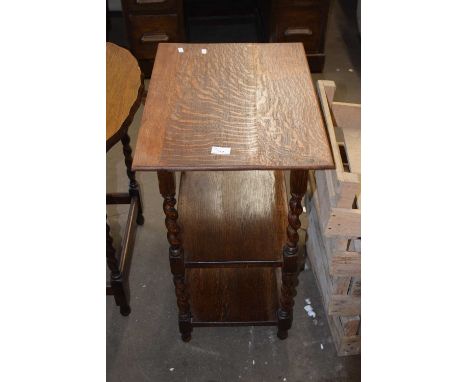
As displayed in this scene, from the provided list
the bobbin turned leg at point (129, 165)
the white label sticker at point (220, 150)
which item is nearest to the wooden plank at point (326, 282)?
the white label sticker at point (220, 150)

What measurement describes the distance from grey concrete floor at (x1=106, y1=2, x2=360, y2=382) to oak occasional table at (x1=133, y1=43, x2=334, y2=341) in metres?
0.10

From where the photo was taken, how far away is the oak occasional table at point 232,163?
1172mm

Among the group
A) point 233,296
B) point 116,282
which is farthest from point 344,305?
point 116,282

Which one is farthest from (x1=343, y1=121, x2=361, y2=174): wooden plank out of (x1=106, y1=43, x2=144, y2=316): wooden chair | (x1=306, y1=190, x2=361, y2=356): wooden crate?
(x1=106, y1=43, x2=144, y2=316): wooden chair

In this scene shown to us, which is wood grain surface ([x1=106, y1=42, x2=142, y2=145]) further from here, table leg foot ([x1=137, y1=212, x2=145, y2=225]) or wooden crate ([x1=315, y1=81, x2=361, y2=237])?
table leg foot ([x1=137, y1=212, x2=145, y2=225])

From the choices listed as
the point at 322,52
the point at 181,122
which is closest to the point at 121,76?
the point at 181,122

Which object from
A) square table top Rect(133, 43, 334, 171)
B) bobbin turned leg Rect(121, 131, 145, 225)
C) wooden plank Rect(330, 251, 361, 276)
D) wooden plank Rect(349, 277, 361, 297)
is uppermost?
square table top Rect(133, 43, 334, 171)

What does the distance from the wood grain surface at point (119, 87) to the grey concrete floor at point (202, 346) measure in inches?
35.6

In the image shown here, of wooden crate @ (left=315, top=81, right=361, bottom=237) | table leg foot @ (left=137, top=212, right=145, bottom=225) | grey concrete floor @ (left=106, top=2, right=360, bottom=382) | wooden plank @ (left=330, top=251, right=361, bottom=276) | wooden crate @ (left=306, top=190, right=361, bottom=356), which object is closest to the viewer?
wooden crate @ (left=315, top=81, right=361, bottom=237)

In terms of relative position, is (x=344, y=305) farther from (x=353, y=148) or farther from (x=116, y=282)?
(x=116, y=282)

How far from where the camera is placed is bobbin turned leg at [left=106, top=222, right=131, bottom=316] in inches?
64.1

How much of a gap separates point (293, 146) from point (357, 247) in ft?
1.52

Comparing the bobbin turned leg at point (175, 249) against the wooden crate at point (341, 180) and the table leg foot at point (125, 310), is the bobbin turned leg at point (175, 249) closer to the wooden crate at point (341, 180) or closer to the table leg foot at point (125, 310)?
the table leg foot at point (125, 310)

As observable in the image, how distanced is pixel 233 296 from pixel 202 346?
0.22 m
